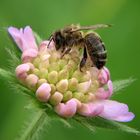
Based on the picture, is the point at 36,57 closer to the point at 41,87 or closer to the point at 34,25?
the point at 41,87

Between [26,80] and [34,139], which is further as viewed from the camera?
[34,139]

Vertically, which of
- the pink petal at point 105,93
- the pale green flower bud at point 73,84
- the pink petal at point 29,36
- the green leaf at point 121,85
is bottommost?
the pale green flower bud at point 73,84

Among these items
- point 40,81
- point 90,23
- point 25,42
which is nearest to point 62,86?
point 40,81

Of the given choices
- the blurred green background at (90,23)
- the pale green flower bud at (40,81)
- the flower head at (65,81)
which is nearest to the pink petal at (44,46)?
the flower head at (65,81)

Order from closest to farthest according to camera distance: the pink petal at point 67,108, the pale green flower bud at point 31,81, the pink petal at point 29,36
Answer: the pink petal at point 67,108 → the pale green flower bud at point 31,81 → the pink petal at point 29,36

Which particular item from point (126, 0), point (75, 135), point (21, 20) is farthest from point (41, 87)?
point (126, 0)

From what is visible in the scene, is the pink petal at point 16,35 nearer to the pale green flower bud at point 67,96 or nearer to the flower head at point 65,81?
the flower head at point 65,81

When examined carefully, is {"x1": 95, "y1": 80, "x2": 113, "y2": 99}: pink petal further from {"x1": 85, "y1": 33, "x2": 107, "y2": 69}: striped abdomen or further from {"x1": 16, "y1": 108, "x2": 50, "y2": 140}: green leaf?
{"x1": 16, "y1": 108, "x2": 50, "y2": 140}: green leaf
